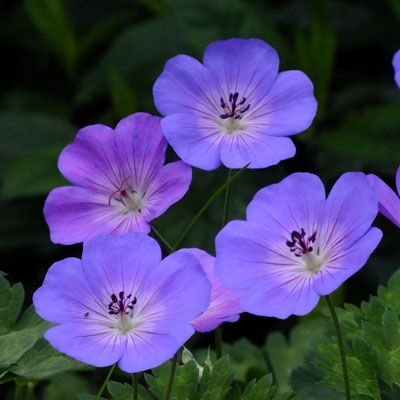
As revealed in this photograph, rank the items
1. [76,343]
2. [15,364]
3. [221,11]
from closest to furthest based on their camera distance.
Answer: [76,343]
[15,364]
[221,11]

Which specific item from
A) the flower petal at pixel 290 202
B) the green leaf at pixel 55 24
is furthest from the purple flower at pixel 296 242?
the green leaf at pixel 55 24

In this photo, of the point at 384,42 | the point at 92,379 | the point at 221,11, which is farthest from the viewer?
the point at 384,42

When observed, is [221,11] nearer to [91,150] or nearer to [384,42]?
[384,42]

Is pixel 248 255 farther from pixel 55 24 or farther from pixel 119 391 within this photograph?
pixel 55 24

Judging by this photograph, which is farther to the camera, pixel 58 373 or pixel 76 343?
pixel 58 373

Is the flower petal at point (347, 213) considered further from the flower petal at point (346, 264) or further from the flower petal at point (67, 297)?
the flower petal at point (67, 297)

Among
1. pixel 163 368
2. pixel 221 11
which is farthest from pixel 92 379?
pixel 163 368

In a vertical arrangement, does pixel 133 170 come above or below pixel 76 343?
above

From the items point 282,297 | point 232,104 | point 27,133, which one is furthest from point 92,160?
point 27,133
